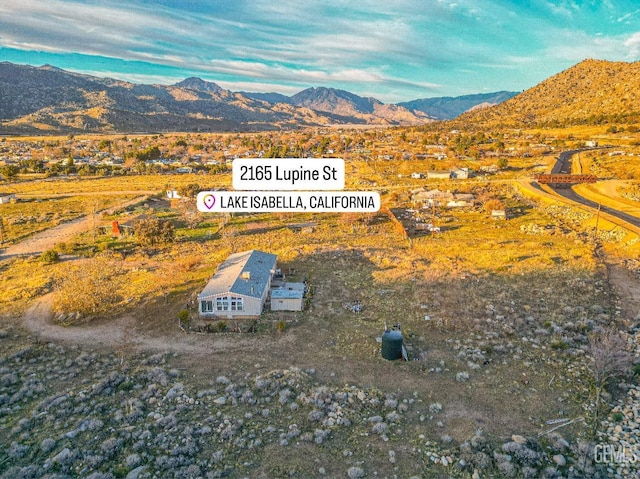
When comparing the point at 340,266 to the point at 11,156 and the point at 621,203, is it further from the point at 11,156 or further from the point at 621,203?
the point at 11,156

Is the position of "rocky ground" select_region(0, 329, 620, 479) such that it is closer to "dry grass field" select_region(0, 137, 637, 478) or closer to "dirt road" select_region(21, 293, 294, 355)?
"dry grass field" select_region(0, 137, 637, 478)

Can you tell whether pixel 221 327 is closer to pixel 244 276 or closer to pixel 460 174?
pixel 244 276

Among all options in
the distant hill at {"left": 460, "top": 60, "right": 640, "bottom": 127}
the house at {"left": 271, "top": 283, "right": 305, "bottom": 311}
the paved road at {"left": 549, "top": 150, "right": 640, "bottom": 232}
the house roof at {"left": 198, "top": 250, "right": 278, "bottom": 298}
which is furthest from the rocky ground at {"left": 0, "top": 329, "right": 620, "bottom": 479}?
the distant hill at {"left": 460, "top": 60, "right": 640, "bottom": 127}

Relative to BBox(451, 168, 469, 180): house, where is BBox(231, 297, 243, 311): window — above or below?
below

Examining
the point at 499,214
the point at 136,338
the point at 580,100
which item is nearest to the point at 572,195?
the point at 499,214

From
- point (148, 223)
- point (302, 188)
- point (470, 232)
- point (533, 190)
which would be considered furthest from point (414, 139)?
point (302, 188)

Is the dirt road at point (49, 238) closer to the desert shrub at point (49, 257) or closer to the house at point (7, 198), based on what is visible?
the desert shrub at point (49, 257)
